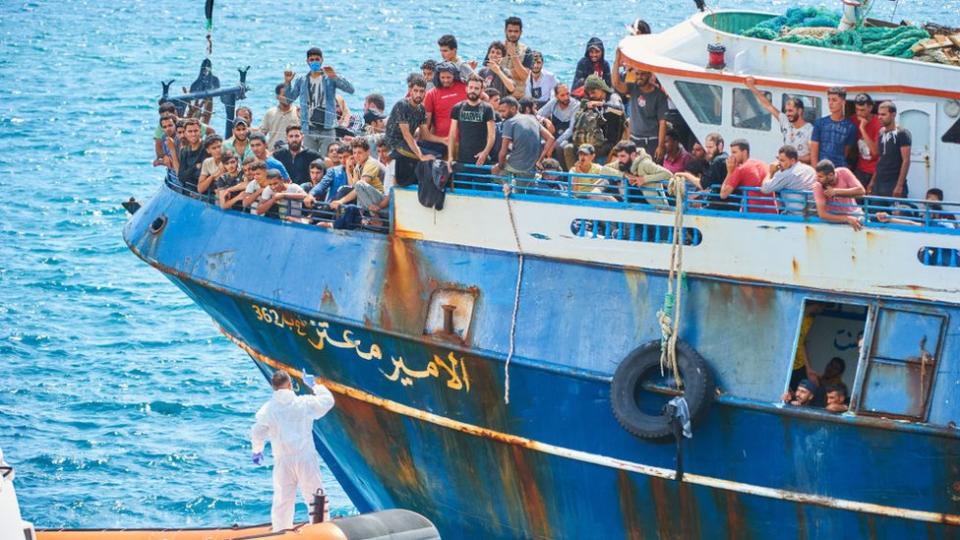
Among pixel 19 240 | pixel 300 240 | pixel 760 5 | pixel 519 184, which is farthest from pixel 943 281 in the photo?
pixel 760 5

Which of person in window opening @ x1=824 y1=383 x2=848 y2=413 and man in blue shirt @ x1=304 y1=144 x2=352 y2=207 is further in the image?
man in blue shirt @ x1=304 y1=144 x2=352 y2=207

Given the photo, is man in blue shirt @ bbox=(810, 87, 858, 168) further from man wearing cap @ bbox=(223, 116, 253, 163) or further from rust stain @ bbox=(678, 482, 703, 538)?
man wearing cap @ bbox=(223, 116, 253, 163)

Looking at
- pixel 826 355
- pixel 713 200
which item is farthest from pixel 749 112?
pixel 826 355

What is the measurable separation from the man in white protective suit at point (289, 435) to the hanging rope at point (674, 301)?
9.73ft

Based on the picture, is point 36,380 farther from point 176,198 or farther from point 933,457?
point 933,457

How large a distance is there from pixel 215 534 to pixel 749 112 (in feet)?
21.7

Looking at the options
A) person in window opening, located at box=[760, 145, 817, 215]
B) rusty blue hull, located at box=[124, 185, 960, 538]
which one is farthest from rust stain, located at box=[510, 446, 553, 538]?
person in window opening, located at box=[760, 145, 817, 215]

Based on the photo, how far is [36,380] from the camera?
29.8 m

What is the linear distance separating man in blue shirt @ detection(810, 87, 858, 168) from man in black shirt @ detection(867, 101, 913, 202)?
28cm

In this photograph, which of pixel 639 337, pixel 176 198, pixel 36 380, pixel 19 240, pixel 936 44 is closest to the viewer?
pixel 639 337

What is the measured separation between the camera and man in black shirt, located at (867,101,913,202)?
1730cm

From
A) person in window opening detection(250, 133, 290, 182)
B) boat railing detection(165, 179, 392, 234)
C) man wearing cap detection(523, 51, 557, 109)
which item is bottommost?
boat railing detection(165, 179, 392, 234)

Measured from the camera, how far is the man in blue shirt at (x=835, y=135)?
17438 mm

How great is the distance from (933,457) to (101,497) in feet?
42.1
